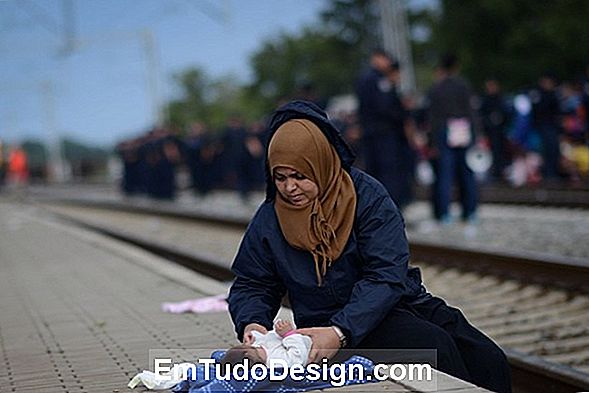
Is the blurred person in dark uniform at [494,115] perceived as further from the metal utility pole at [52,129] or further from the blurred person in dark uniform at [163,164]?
the metal utility pole at [52,129]

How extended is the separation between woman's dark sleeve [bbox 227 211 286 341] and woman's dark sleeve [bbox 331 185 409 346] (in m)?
0.36

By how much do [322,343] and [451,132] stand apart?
1004cm

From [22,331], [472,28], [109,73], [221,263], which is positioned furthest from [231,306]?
[109,73]

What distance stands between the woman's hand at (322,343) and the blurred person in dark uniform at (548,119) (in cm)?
1683

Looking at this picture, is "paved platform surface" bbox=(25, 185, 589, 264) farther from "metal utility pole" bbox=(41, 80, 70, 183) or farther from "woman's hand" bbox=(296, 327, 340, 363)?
"metal utility pole" bbox=(41, 80, 70, 183)

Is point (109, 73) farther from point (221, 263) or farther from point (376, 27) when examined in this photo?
point (221, 263)

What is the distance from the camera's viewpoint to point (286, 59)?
10612 centimetres

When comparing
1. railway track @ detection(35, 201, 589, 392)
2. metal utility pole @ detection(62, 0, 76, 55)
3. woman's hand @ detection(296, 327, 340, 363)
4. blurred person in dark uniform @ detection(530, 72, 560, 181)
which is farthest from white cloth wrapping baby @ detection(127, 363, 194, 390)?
metal utility pole @ detection(62, 0, 76, 55)

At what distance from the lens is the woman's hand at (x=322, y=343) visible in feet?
13.7

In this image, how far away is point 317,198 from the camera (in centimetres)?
434

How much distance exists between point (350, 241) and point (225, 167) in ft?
99.4

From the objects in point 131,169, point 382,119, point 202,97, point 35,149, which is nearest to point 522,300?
point 382,119

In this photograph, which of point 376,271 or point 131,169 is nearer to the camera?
point 376,271

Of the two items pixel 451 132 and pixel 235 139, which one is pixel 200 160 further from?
pixel 451 132
